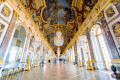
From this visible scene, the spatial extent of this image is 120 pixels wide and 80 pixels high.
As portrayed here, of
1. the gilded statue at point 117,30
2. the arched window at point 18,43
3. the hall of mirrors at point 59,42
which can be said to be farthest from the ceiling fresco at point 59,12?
the gilded statue at point 117,30

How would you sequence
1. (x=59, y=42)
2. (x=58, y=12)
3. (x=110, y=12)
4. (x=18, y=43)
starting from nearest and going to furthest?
(x=110, y=12), (x=18, y=43), (x=59, y=42), (x=58, y=12)

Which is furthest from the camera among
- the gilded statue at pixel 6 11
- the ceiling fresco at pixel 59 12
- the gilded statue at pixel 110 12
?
the ceiling fresco at pixel 59 12

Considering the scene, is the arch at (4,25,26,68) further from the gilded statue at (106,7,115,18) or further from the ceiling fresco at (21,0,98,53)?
the gilded statue at (106,7,115,18)

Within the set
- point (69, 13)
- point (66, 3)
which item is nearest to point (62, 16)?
point (69, 13)

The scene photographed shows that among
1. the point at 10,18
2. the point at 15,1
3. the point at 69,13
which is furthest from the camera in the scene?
the point at 69,13

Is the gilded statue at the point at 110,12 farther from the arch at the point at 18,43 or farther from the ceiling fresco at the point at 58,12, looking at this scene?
the arch at the point at 18,43

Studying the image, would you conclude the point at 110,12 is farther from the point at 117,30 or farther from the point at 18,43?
the point at 18,43

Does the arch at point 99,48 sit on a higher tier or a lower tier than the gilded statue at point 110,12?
lower

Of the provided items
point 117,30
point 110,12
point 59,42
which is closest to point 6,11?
point 59,42

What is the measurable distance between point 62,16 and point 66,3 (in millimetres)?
2729

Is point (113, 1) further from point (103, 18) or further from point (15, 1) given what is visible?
point (15, 1)

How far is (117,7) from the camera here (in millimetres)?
3461

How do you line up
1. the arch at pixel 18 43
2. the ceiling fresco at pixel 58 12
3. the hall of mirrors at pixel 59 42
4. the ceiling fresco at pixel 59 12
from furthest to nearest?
the ceiling fresco at pixel 59 12, the ceiling fresco at pixel 58 12, the arch at pixel 18 43, the hall of mirrors at pixel 59 42

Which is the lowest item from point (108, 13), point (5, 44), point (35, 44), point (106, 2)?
point (5, 44)
